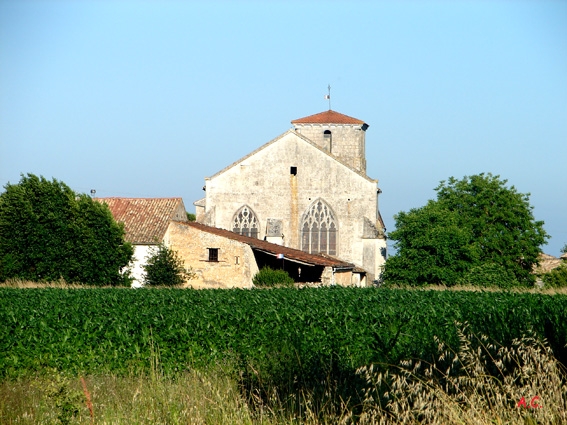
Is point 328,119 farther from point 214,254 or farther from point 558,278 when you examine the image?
point 214,254

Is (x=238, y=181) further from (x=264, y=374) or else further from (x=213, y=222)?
(x=264, y=374)

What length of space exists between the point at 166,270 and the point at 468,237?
1799 cm

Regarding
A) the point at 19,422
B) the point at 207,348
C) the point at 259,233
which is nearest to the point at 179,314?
the point at 207,348

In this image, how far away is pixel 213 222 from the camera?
5147cm

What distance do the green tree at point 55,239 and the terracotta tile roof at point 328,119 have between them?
25.9 metres

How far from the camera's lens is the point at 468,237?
46.8m

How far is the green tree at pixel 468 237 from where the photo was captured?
1735 inches

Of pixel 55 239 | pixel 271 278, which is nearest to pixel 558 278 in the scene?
pixel 271 278

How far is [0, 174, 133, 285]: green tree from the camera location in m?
38.4

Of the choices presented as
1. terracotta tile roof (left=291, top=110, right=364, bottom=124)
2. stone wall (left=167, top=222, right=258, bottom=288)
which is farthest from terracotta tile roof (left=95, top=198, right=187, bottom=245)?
terracotta tile roof (left=291, top=110, right=364, bottom=124)

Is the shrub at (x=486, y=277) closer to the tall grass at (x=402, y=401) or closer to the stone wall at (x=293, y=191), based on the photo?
the stone wall at (x=293, y=191)

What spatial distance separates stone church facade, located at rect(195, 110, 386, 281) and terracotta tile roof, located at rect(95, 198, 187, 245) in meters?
3.75

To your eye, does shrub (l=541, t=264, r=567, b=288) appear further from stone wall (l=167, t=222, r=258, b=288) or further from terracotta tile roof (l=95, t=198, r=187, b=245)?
terracotta tile roof (l=95, t=198, r=187, b=245)

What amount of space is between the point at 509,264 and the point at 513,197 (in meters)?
5.18
